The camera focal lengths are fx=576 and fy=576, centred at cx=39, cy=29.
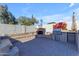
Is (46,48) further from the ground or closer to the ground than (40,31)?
closer to the ground

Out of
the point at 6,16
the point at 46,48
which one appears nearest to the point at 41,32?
the point at 46,48

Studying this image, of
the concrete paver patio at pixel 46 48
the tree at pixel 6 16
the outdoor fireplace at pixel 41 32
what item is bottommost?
Result: the concrete paver patio at pixel 46 48

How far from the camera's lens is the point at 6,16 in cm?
639

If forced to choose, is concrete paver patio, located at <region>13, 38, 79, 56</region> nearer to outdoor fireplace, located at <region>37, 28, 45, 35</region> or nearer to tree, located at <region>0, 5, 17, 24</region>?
outdoor fireplace, located at <region>37, 28, 45, 35</region>

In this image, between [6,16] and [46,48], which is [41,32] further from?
[6,16]

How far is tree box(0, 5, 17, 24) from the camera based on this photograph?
6371mm

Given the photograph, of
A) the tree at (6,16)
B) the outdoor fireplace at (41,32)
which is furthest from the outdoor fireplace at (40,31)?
the tree at (6,16)

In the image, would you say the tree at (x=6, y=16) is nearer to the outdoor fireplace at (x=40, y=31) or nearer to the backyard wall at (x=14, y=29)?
the backyard wall at (x=14, y=29)

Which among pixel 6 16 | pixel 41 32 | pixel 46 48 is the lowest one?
pixel 46 48

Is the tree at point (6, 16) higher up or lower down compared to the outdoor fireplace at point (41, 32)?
higher up

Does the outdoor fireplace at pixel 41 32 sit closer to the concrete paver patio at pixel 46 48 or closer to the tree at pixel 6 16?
the concrete paver patio at pixel 46 48

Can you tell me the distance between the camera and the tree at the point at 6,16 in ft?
20.9

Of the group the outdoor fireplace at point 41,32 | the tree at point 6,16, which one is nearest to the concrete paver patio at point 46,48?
the outdoor fireplace at point 41,32

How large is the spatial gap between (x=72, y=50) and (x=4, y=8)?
34.9 inches
